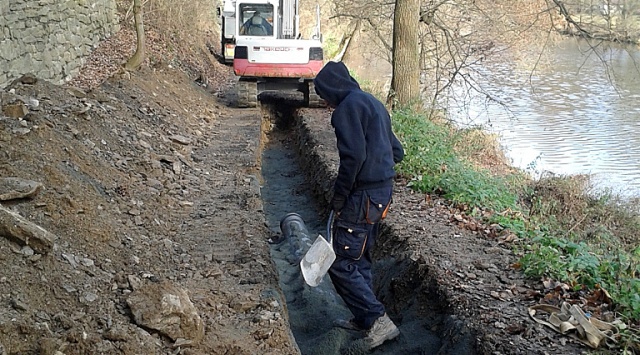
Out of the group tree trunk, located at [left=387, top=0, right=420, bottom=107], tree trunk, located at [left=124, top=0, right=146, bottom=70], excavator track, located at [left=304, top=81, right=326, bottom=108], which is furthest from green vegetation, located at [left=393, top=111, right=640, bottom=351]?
tree trunk, located at [left=124, top=0, right=146, bottom=70]

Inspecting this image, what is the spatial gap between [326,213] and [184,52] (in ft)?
41.2

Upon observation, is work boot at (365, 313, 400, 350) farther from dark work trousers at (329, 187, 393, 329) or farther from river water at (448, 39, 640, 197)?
river water at (448, 39, 640, 197)

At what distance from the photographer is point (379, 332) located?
4824 millimetres

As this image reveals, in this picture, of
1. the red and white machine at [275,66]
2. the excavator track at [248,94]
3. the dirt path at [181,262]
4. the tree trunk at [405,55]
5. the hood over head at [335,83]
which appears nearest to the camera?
the dirt path at [181,262]

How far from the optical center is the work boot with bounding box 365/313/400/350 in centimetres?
481

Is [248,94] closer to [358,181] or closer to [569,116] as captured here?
[358,181]

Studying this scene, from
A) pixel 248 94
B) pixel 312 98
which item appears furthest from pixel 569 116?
pixel 248 94

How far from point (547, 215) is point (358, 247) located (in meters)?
4.26

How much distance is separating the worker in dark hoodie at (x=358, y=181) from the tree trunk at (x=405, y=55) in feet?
22.5

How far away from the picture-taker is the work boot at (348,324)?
Result: 16.3 feet

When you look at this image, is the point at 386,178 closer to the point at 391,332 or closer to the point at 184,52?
the point at 391,332

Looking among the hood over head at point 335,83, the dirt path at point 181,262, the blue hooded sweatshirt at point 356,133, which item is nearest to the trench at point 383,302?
the dirt path at point 181,262

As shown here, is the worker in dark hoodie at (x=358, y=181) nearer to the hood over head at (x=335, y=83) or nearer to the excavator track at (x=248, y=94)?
the hood over head at (x=335, y=83)

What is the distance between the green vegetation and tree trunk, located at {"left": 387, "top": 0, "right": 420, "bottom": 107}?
75 centimetres
